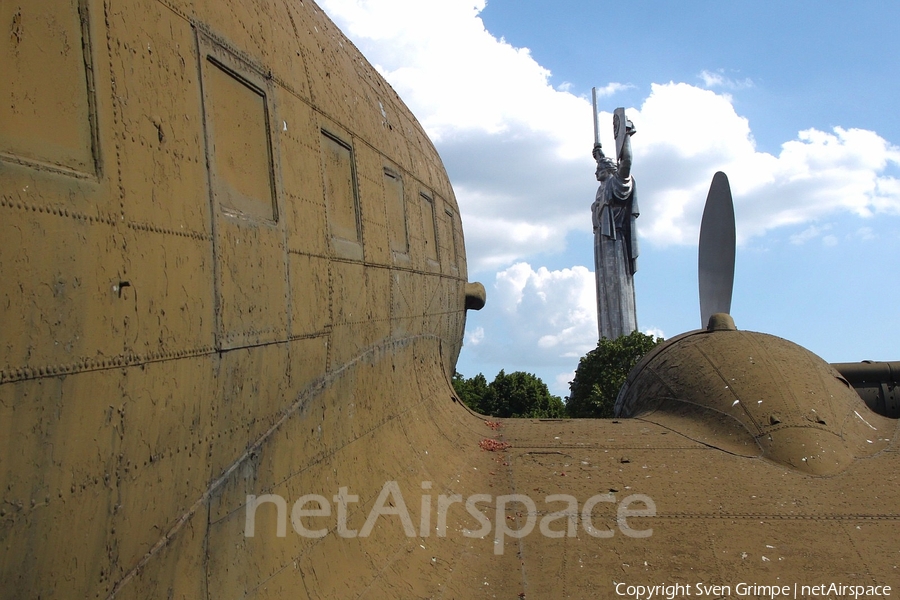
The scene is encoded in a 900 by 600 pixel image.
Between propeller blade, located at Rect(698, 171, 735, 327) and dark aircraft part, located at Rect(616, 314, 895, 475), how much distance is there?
109 inches

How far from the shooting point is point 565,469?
671cm

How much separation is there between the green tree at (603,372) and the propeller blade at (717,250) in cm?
1750

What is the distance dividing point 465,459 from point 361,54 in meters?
3.81

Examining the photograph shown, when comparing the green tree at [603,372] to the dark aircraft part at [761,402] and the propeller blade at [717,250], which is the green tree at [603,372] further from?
the dark aircraft part at [761,402]

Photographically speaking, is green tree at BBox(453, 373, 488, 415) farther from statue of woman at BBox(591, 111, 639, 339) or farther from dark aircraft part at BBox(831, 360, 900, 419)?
dark aircraft part at BBox(831, 360, 900, 419)

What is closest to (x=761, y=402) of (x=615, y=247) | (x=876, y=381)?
(x=876, y=381)

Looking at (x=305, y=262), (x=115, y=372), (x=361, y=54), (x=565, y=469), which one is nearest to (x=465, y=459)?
(x=565, y=469)

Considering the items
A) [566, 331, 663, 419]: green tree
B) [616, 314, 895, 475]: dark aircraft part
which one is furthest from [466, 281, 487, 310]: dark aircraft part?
[566, 331, 663, 419]: green tree

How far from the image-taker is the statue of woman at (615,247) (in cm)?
4197

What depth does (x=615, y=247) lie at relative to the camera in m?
42.5

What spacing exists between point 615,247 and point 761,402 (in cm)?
3554

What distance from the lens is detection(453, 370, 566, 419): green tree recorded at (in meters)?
31.7

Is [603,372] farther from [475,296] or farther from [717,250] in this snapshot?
[475,296]

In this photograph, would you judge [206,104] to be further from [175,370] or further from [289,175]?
[175,370]
